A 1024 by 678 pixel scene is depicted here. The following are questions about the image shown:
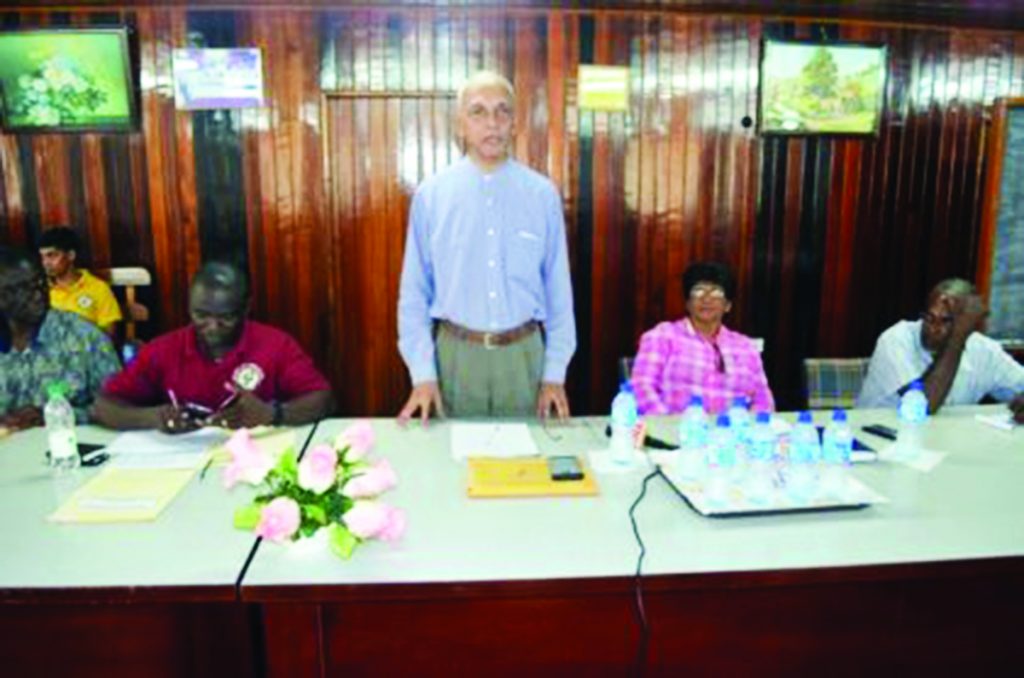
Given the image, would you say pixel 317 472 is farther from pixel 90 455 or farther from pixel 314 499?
pixel 90 455

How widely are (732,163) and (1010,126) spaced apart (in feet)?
5.17

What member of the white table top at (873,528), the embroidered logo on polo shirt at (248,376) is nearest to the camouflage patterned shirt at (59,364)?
the embroidered logo on polo shirt at (248,376)

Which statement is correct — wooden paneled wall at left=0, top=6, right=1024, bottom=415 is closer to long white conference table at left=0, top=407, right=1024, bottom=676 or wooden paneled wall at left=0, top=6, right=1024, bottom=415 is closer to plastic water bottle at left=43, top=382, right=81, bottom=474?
plastic water bottle at left=43, top=382, right=81, bottom=474

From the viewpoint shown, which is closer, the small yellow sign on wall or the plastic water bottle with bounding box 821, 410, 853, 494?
the plastic water bottle with bounding box 821, 410, 853, 494

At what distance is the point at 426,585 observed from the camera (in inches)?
48.6

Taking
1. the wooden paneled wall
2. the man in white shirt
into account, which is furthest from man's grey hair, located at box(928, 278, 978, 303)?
the wooden paneled wall

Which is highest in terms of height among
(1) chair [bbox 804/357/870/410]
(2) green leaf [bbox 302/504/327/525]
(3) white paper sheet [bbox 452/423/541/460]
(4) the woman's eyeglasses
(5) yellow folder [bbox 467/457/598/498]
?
(4) the woman's eyeglasses

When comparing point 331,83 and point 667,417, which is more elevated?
point 331,83

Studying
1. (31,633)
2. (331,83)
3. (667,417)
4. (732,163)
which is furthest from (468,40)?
(31,633)

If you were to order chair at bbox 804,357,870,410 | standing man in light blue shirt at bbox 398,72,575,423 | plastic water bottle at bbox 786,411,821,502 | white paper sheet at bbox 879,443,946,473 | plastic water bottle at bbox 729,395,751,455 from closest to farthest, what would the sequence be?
plastic water bottle at bbox 786,411,821,502 → plastic water bottle at bbox 729,395,751,455 → white paper sheet at bbox 879,443,946,473 → standing man in light blue shirt at bbox 398,72,575,423 → chair at bbox 804,357,870,410

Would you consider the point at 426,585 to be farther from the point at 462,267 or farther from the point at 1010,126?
the point at 1010,126

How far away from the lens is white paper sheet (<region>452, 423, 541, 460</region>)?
6.17ft

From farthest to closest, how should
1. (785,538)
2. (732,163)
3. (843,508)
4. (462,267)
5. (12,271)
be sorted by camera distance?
(732,163) → (462,267) → (12,271) → (843,508) → (785,538)

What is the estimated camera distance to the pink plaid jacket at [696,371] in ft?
8.48
